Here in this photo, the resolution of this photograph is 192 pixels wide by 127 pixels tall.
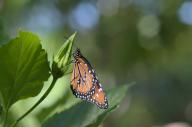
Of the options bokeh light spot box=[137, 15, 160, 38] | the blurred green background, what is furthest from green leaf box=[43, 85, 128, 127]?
bokeh light spot box=[137, 15, 160, 38]

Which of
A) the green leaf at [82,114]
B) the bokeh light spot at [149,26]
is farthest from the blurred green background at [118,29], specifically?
the green leaf at [82,114]

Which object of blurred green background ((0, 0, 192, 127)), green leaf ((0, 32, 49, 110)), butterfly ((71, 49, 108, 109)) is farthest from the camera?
blurred green background ((0, 0, 192, 127))

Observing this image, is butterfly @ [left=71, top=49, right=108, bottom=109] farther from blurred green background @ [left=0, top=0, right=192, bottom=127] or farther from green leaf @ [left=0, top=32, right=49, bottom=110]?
blurred green background @ [left=0, top=0, right=192, bottom=127]

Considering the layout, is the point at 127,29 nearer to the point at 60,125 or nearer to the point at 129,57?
the point at 129,57

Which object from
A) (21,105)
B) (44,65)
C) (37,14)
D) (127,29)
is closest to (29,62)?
(44,65)

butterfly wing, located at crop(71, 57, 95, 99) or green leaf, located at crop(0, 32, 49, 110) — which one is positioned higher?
green leaf, located at crop(0, 32, 49, 110)

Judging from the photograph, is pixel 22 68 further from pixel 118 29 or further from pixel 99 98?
pixel 118 29
